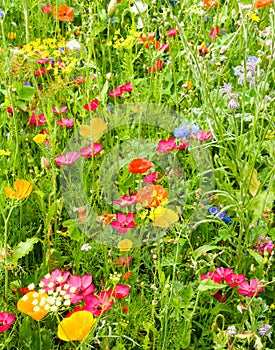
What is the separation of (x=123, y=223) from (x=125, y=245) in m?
0.05

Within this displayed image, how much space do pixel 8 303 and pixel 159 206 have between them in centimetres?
38

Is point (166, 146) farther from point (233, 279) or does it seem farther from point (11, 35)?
point (11, 35)

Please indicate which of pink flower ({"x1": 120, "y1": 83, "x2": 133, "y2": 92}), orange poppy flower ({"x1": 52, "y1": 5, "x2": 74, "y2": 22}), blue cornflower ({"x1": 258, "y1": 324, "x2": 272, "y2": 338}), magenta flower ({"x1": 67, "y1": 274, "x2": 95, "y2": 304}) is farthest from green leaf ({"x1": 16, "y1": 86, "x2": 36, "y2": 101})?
blue cornflower ({"x1": 258, "y1": 324, "x2": 272, "y2": 338})

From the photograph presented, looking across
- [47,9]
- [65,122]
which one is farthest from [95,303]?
[47,9]

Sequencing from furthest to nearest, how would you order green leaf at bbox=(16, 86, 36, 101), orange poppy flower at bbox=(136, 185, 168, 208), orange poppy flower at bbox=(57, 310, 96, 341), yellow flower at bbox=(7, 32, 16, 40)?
1. yellow flower at bbox=(7, 32, 16, 40)
2. green leaf at bbox=(16, 86, 36, 101)
3. orange poppy flower at bbox=(136, 185, 168, 208)
4. orange poppy flower at bbox=(57, 310, 96, 341)

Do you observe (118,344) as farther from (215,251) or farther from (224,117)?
(224,117)

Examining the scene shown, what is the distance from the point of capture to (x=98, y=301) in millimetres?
1172

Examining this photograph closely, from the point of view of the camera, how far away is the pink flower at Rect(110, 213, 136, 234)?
4.39 ft

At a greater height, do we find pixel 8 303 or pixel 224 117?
pixel 224 117

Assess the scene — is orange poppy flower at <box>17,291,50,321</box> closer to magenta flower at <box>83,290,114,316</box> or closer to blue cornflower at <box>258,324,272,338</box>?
magenta flower at <box>83,290,114,316</box>

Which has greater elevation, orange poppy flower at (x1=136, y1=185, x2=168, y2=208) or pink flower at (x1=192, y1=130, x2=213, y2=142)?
pink flower at (x1=192, y1=130, x2=213, y2=142)

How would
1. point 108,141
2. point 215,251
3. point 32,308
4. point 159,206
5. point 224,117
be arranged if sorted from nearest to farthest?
1. point 32,308
2. point 159,206
3. point 215,251
4. point 108,141
5. point 224,117

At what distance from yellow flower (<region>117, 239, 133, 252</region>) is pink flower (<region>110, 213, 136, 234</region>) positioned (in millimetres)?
24

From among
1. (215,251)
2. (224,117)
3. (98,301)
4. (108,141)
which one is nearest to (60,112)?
(108,141)
